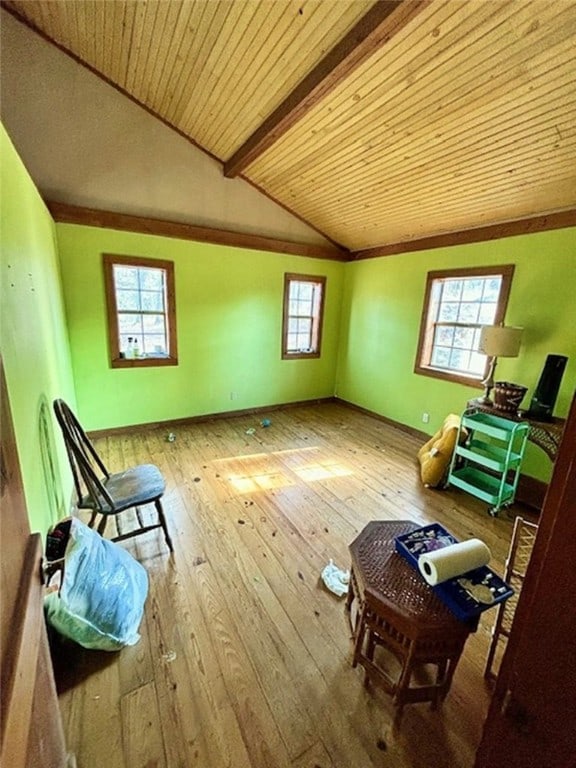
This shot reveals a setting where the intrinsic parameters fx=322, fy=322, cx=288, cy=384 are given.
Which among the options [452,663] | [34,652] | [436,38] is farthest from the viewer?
[436,38]

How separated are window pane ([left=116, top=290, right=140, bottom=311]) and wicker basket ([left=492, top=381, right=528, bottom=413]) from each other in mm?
3859

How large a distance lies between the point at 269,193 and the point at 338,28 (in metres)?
2.39

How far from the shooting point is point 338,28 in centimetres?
196

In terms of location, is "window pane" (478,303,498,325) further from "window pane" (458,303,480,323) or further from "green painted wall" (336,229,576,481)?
"green painted wall" (336,229,576,481)

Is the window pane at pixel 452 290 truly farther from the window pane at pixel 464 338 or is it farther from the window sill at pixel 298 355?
the window sill at pixel 298 355

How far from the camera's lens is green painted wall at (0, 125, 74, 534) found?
55.7 inches

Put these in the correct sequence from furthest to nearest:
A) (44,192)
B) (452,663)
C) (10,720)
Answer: (44,192), (452,663), (10,720)

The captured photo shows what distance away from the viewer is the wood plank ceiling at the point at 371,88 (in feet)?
5.84

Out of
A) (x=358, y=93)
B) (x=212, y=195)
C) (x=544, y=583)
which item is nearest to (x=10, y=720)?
(x=544, y=583)

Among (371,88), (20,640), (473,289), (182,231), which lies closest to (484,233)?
(473,289)

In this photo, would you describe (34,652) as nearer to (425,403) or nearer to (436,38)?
(436,38)

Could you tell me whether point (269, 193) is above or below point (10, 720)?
above

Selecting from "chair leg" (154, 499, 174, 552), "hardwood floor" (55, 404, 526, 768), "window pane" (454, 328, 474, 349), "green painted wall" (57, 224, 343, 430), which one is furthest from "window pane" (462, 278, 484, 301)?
"chair leg" (154, 499, 174, 552)

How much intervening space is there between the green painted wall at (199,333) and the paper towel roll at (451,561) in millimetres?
3593
